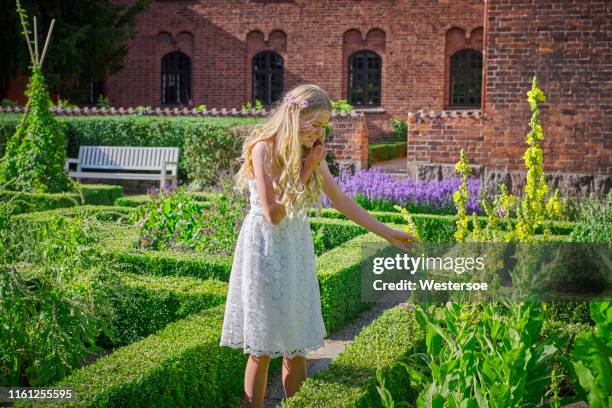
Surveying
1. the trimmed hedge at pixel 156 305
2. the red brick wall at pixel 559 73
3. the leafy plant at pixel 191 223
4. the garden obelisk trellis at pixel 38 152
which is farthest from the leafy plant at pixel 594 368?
the garden obelisk trellis at pixel 38 152

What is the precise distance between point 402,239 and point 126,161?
36.4 ft

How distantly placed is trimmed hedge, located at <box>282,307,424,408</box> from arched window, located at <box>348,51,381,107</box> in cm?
1740

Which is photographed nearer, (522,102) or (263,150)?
(263,150)

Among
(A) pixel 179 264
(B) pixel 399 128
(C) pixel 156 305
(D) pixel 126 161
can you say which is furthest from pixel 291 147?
(B) pixel 399 128

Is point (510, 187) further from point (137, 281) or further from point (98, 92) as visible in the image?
point (98, 92)

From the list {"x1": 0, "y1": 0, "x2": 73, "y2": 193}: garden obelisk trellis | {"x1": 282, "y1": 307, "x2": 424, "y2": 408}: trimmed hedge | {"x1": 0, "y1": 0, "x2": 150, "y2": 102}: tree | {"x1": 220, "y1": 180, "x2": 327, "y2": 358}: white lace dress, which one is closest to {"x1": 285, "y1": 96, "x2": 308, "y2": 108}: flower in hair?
{"x1": 220, "y1": 180, "x2": 327, "y2": 358}: white lace dress

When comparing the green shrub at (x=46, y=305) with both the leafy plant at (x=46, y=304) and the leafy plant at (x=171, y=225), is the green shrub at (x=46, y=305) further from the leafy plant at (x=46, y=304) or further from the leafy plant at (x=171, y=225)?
the leafy plant at (x=171, y=225)

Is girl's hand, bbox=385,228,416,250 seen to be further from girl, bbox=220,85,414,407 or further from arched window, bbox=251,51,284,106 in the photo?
arched window, bbox=251,51,284,106

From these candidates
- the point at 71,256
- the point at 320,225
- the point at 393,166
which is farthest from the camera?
the point at 393,166

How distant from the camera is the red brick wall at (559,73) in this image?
1044 cm

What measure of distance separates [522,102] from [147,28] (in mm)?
14316

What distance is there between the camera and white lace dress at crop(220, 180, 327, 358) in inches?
139

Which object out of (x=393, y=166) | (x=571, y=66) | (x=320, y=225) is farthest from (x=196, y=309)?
(x=393, y=166)

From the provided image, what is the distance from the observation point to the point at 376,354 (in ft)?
12.6
